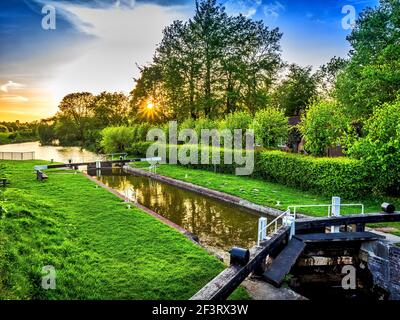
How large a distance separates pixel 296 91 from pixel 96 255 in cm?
4583

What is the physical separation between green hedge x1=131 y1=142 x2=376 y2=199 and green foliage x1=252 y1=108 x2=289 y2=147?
1.38 metres

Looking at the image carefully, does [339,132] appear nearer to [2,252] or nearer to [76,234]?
[76,234]

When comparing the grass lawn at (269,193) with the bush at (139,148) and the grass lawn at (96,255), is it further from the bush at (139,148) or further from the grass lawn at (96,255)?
the bush at (139,148)

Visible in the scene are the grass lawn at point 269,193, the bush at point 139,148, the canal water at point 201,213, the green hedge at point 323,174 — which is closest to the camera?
the canal water at point 201,213

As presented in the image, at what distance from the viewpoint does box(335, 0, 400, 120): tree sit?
747 inches

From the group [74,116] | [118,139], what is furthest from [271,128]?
[74,116]

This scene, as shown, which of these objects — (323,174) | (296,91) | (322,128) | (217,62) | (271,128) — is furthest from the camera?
(296,91)

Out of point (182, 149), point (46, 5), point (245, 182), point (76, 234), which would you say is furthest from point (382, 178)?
point (182, 149)

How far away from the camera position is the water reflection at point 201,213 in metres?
10.4

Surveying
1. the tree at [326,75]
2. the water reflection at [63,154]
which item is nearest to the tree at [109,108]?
the water reflection at [63,154]

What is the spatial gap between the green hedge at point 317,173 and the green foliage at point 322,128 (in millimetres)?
867

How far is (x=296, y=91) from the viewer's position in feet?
157

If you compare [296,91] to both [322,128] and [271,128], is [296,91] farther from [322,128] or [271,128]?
[322,128]
